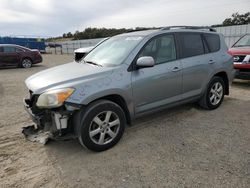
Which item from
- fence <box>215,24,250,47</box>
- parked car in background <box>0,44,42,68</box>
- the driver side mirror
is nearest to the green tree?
fence <box>215,24,250,47</box>

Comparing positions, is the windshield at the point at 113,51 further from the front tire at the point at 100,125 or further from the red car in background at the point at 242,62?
the red car in background at the point at 242,62

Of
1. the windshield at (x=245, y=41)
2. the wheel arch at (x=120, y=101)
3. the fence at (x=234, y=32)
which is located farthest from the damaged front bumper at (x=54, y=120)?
the fence at (x=234, y=32)

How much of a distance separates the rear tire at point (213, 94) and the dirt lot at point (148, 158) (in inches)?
17.9

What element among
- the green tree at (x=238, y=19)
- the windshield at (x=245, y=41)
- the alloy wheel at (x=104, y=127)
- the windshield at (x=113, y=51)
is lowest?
the alloy wheel at (x=104, y=127)

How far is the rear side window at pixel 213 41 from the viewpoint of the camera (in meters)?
5.03

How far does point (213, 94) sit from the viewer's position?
5188 mm

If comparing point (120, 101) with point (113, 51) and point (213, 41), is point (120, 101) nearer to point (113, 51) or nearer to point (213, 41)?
point (113, 51)

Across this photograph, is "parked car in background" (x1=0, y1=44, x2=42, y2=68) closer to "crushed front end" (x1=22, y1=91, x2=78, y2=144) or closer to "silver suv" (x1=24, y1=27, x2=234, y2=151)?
"silver suv" (x1=24, y1=27, x2=234, y2=151)

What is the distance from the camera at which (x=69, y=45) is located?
33938 millimetres

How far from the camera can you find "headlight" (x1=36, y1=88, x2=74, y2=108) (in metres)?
3.08

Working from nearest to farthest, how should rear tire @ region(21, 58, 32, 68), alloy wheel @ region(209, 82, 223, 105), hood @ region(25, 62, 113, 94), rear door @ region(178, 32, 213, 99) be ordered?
hood @ region(25, 62, 113, 94), rear door @ region(178, 32, 213, 99), alloy wheel @ region(209, 82, 223, 105), rear tire @ region(21, 58, 32, 68)

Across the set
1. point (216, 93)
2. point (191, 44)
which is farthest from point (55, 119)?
point (216, 93)

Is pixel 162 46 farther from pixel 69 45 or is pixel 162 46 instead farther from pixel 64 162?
pixel 69 45

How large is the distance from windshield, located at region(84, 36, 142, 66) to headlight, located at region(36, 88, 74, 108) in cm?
98
